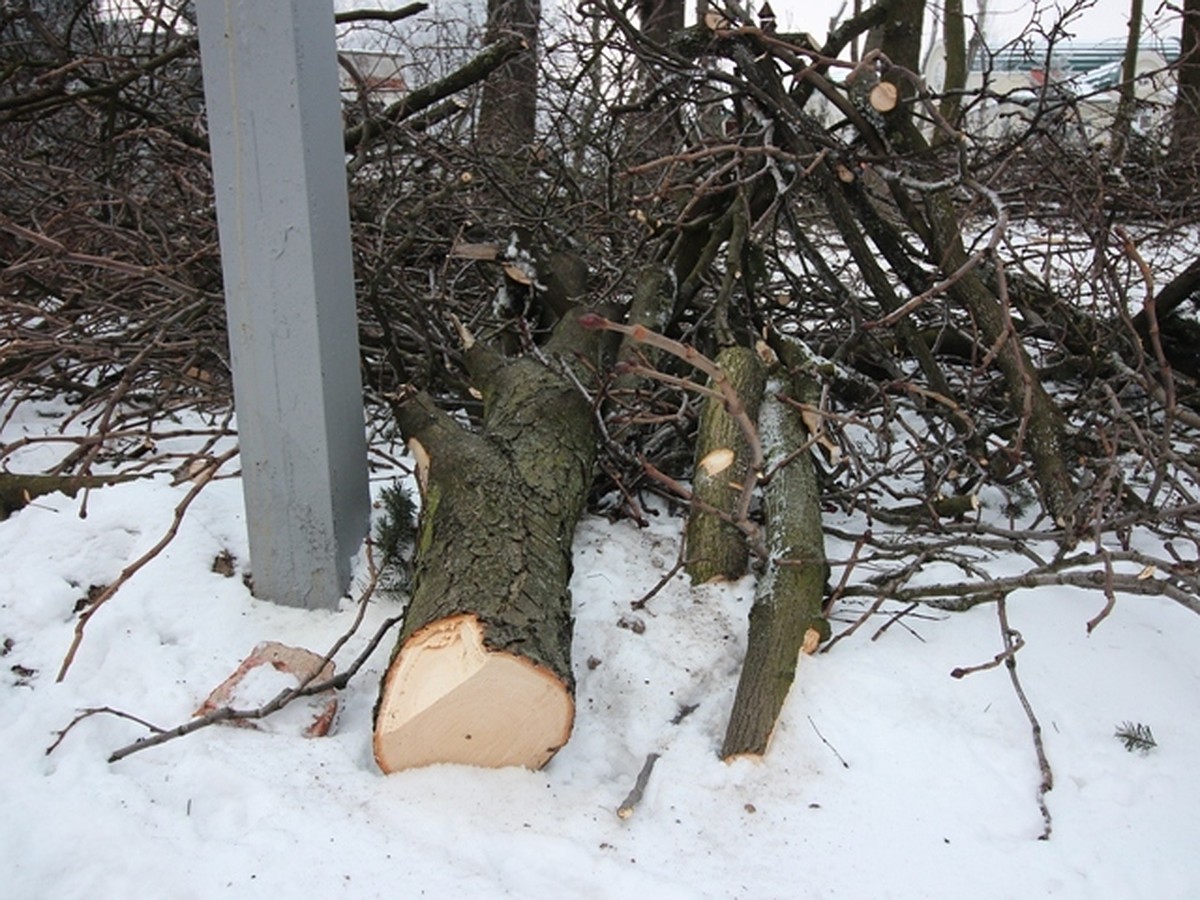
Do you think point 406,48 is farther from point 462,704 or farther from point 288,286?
point 462,704

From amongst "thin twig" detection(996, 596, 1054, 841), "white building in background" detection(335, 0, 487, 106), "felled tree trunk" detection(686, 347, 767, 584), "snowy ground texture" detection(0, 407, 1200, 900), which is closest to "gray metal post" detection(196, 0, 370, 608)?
"snowy ground texture" detection(0, 407, 1200, 900)

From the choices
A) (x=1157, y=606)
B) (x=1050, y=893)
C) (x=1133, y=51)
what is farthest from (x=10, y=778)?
(x=1133, y=51)

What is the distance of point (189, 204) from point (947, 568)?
12.0 ft

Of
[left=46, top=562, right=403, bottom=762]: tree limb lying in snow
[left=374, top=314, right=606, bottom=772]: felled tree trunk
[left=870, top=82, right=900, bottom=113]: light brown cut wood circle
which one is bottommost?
[left=46, top=562, right=403, bottom=762]: tree limb lying in snow

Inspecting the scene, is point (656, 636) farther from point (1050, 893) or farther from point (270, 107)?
point (270, 107)

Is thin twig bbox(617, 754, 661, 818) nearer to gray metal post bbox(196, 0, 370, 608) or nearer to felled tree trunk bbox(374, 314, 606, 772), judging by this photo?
felled tree trunk bbox(374, 314, 606, 772)

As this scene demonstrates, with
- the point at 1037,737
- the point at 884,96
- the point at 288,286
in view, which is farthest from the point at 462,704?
the point at 884,96

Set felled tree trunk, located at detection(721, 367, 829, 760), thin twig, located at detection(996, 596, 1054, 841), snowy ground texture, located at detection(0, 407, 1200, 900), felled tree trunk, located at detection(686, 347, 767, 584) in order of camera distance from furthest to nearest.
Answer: felled tree trunk, located at detection(686, 347, 767, 584) < felled tree trunk, located at detection(721, 367, 829, 760) < thin twig, located at detection(996, 596, 1054, 841) < snowy ground texture, located at detection(0, 407, 1200, 900)

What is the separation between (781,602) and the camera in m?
2.28

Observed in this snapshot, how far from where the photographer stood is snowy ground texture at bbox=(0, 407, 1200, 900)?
5.45 feet

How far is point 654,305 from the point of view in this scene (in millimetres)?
3381

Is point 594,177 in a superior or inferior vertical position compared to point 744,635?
superior

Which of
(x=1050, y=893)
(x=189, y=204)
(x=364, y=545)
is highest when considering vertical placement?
(x=189, y=204)

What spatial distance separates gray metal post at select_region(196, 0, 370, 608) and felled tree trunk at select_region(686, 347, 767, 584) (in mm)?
959
